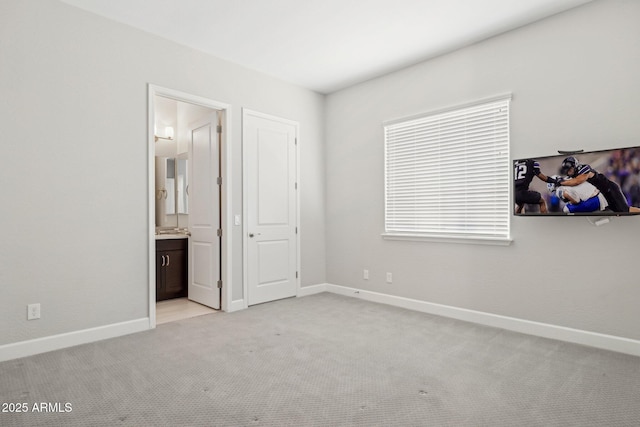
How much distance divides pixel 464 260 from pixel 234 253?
2.58m

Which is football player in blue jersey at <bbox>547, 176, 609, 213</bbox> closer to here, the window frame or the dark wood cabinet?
the window frame

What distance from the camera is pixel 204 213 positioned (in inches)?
178

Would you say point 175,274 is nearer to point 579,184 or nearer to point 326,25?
point 326,25

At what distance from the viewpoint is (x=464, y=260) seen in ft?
12.5

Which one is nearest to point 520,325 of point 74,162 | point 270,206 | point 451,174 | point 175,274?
point 451,174

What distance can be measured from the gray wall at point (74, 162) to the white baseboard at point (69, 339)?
5 centimetres

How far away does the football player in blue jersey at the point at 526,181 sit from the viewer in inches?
123

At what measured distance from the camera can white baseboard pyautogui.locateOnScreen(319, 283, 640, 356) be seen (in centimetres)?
290

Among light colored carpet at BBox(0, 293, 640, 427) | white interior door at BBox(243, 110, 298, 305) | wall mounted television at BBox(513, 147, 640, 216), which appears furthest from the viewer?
white interior door at BBox(243, 110, 298, 305)

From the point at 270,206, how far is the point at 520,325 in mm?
3042

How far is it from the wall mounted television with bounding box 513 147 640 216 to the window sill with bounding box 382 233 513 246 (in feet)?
1.34

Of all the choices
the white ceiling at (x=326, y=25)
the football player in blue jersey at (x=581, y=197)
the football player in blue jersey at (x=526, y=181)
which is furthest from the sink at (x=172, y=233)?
the football player in blue jersey at (x=581, y=197)

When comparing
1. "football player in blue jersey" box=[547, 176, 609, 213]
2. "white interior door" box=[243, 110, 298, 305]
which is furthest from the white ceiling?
"football player in blue jersey" box=[547, 176, 609, 213]

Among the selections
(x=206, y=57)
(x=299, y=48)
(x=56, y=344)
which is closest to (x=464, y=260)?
(x=299, y=48)
